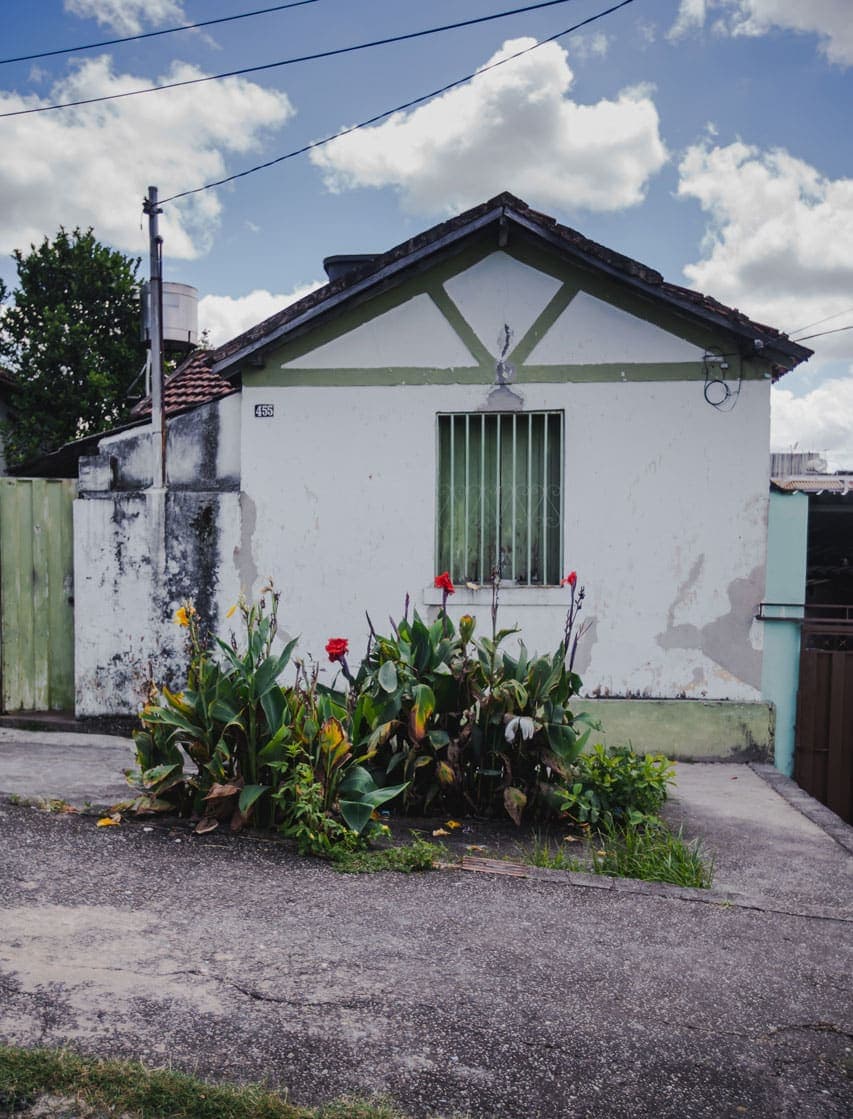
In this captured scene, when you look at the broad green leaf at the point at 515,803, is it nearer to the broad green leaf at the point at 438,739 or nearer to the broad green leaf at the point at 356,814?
the broad green leaf at the point at 438,739

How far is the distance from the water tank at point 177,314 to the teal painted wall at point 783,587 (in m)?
5.28

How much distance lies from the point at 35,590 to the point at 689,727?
5.35 meters

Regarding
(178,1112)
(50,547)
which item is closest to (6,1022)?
(178,1112)

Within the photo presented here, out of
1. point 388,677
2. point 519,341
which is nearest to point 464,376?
point 519,341

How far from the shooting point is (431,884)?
14.2 feet

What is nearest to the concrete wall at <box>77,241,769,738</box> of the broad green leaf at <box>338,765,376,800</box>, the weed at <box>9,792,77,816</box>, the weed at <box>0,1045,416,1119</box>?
the weed at <box>9,792,77,816</box>

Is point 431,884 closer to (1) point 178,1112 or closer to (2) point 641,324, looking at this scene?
(1) point 178,1112

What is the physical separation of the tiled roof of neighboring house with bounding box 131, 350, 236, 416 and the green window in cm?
230

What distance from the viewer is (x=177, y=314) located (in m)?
8.68

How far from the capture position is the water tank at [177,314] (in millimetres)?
8656

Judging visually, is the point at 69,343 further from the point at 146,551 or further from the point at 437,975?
the point at 437,975

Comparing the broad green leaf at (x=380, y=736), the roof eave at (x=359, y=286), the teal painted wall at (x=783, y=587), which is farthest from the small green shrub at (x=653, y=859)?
the roof eave at (x=359, y=286)

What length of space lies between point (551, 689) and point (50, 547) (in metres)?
4.62

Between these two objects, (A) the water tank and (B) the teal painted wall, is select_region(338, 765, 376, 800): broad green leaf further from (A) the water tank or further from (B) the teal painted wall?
(A) the water tank
